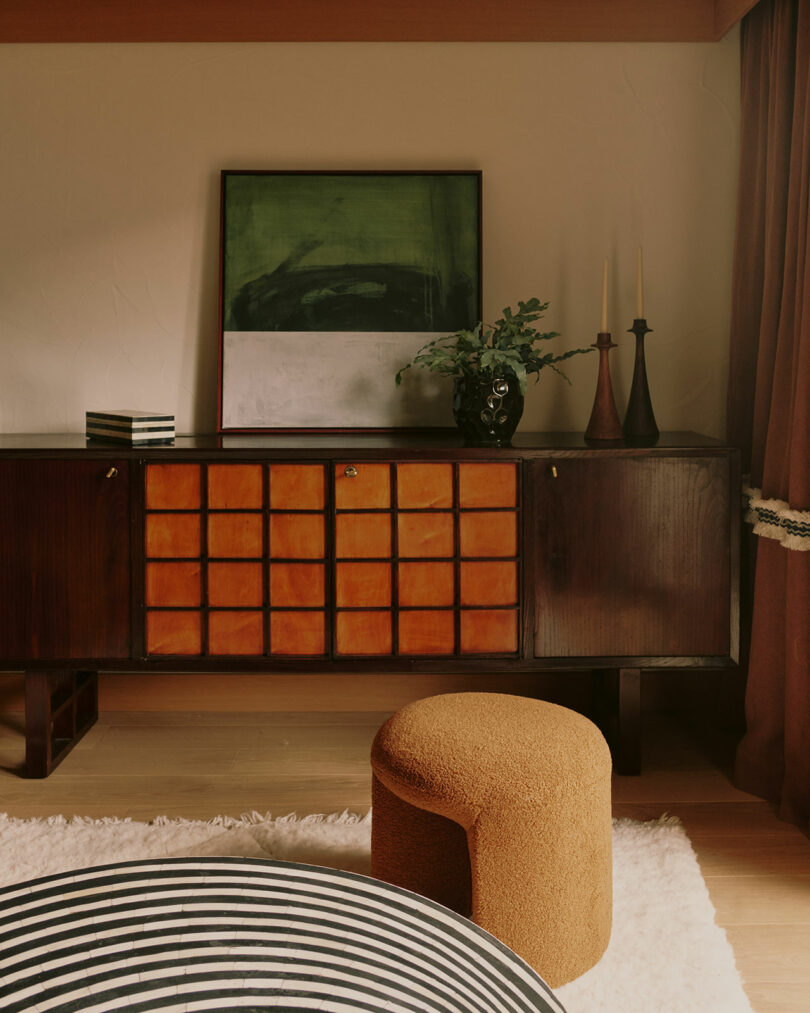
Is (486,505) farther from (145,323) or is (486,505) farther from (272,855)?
(145,323)

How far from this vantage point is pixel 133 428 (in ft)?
8.06

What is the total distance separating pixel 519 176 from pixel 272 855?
2.02 meters

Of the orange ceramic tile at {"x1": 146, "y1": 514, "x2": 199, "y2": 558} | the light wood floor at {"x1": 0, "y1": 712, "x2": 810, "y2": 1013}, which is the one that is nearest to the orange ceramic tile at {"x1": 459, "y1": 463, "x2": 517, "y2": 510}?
the orange ceramic tile at {"x1": 146, "y1": 514, "x2": 199, "y2": 558}

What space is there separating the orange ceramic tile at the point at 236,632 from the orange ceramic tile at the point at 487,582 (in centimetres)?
54

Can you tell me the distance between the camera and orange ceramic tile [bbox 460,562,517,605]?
8.02ft

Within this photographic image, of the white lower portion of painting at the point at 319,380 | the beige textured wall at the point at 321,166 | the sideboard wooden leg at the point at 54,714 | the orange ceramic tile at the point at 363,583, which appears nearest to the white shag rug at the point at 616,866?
the sideboard wooden leg at the point at 54,714

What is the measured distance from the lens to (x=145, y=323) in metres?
2.88

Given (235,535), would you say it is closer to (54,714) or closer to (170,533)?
(170,533)

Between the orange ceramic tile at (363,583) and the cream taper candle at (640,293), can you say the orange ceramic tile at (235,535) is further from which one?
the cream taper candle at (640,293)

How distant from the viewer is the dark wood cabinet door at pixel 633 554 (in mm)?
2426

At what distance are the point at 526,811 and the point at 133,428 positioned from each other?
4.79 feet

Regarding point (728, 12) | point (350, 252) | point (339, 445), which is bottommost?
point (339, 445)

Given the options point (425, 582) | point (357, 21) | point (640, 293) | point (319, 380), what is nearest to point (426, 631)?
point (425, 582)

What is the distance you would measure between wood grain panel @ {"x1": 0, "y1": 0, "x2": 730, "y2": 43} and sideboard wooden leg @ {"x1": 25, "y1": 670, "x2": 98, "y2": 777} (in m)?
1.87
